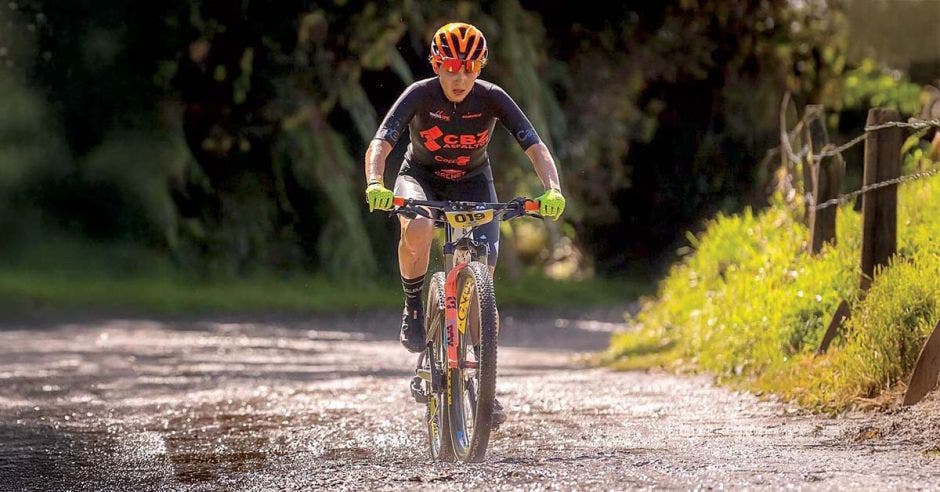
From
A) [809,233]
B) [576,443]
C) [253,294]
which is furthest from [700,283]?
[253,294]

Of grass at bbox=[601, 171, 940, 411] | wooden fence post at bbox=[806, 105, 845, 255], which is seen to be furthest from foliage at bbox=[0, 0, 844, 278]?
wooden fence post at bbox=[806, 105, 845, 255]

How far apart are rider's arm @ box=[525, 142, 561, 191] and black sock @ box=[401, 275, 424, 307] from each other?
3.00ft

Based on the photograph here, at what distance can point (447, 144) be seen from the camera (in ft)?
26.9

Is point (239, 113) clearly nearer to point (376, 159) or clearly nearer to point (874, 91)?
point (874, 91)

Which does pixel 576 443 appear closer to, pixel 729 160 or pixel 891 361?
pixel 891 361

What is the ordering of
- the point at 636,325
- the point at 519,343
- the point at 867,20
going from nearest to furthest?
the point at 636,325, the point at 519,343, the point at 867,20

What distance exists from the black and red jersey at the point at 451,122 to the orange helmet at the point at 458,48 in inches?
8.0

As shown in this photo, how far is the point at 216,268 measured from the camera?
22.3m

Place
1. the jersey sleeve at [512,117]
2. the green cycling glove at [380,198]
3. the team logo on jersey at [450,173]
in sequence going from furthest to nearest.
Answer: the team logo on jersey at [450,173]
the jersey sleeve at [512,117]
the green cycling glove at [380,198]

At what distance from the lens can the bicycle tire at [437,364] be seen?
764cm

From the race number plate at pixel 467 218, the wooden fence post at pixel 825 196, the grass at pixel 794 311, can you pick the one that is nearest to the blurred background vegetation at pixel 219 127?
the grass at pixel 794 311

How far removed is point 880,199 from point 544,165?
2931mm

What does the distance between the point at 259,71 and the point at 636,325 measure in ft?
27.4

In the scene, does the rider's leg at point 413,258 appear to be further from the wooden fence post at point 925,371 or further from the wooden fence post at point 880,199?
the wooden fence post at point 880,199
